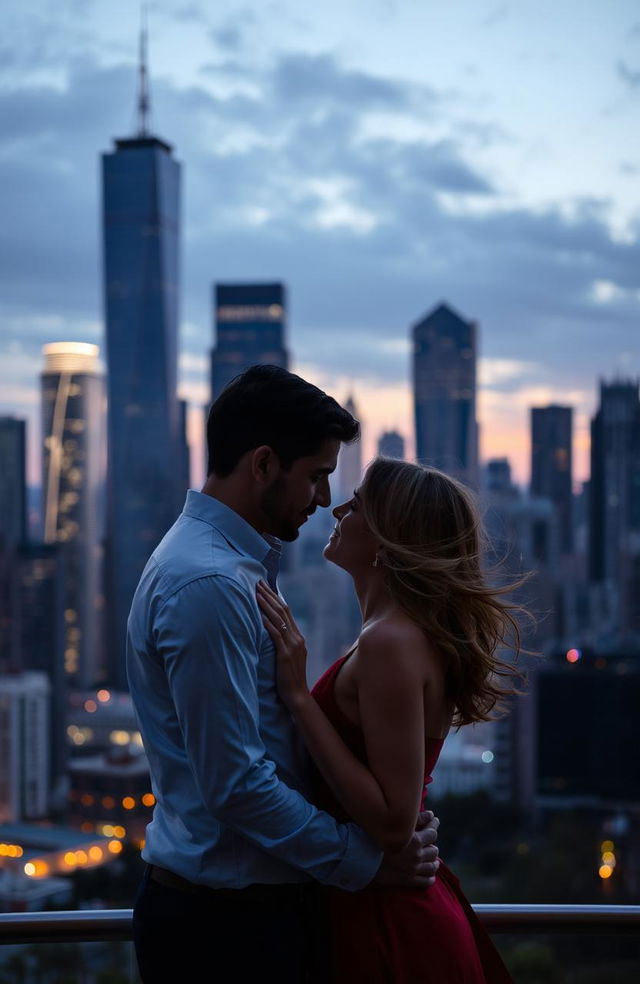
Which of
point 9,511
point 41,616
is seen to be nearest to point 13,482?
point 9,511

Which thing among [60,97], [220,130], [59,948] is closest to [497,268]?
[220,130]

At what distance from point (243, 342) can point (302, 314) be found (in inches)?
217

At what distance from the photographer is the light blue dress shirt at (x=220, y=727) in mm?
1113

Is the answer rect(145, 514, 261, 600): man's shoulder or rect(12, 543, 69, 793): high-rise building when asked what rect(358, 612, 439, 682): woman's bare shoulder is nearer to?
rect(145, 514, 261, 600): man's shoulder

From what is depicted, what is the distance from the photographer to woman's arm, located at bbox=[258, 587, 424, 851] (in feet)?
3.97

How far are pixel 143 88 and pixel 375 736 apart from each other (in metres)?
59.4

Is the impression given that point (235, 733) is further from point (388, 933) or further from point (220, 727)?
point (388, 933)

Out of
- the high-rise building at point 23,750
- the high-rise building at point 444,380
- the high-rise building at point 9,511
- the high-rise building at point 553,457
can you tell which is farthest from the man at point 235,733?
the high-rise building at point 444,380

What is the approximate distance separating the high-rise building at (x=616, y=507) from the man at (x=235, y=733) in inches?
1415

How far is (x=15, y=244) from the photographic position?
53094mm

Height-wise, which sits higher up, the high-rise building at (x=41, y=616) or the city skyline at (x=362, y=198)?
the city skyline at (x=362, y=198)

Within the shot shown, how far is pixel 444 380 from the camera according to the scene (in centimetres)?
6219

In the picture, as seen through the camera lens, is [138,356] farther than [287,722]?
Yes

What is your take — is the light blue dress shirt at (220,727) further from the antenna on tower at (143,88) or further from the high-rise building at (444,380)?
the high-rise building at (444,380)
